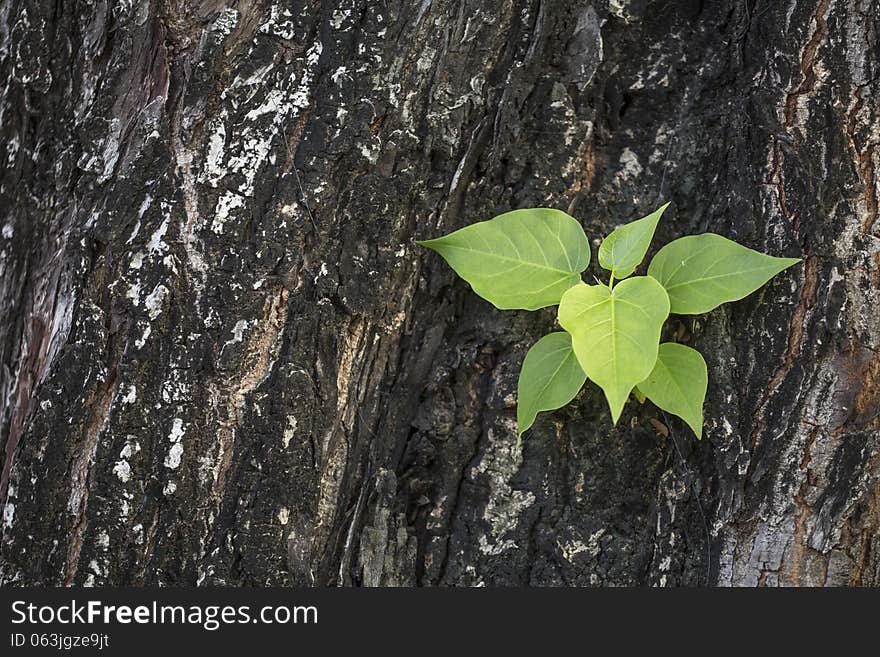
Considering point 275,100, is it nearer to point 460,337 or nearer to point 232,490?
point 460,337

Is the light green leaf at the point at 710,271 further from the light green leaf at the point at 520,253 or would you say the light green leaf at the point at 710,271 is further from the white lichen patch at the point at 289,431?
the white lichen patch at the point at 289,431

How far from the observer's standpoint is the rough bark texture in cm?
104

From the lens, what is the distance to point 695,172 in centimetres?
112

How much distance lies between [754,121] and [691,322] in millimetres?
298

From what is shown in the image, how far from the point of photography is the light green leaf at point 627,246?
3.26 feet

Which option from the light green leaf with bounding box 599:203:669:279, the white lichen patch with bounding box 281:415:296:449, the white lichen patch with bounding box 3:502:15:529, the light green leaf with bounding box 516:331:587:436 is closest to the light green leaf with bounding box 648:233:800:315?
the light green leaf with bounding box 599:203:669:279

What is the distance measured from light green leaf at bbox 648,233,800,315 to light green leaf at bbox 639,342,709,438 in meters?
0.06

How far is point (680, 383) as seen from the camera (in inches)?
40.1

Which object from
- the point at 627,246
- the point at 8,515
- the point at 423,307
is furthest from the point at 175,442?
the point at 627,246

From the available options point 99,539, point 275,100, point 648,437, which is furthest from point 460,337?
point 99,539

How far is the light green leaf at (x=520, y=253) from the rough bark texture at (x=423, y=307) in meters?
0.08

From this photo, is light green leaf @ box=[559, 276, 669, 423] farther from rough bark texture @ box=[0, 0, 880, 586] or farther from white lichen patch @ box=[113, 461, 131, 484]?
white lichen patch @ box=[113, 461, 131, 484]

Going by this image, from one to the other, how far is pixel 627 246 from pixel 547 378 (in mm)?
207

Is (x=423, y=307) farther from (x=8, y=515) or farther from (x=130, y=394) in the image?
(x=8, y=515)
